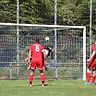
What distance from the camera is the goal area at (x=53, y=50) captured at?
23.0 metres

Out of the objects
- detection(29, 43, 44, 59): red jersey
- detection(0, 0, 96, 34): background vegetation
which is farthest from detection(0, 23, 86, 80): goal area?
detection(29, 43, 44, 59): red jersey

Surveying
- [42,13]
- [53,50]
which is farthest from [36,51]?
[42,13]

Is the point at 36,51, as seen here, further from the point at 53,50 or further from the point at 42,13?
the point at 42,13

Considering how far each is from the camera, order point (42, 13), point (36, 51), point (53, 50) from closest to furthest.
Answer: point (36, 51) → point (53, 50) → point (42, 13)

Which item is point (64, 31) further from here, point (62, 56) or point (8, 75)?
point (8, 75)

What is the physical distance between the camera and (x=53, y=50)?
23844 millimetres

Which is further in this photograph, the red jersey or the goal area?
the goal area

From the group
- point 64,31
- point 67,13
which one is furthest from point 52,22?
point 67,13

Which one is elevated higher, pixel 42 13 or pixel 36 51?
pixel 42 13

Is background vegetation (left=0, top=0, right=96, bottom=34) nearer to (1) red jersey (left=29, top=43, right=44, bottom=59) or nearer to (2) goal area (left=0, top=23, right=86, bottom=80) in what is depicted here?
(2) goal area (left=0, top=23, right=86, bottom=80)

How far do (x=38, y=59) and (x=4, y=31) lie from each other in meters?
6.22

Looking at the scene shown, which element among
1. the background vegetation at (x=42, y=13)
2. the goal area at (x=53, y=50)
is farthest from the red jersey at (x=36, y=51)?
the background vegetation at (x=42, y=13)

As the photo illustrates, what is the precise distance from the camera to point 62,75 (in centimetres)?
2347

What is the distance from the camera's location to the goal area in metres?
23.0
